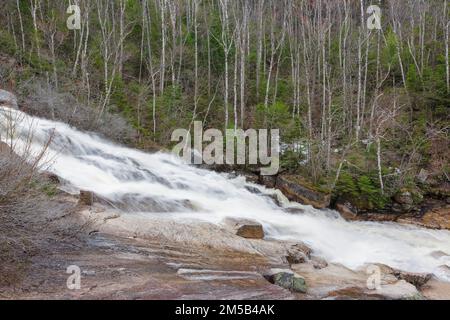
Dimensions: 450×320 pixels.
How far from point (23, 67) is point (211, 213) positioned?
41.8ft

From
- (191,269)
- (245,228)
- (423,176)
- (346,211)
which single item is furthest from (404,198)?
(191,269)

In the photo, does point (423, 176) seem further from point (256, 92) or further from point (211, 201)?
point (256, 92)

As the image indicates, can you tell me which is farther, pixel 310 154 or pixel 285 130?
pixel 285 130

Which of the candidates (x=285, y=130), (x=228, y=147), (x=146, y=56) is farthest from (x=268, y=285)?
(x=146, y=56)

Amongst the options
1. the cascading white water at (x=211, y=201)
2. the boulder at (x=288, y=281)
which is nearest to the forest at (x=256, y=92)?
the cascading white water at (x=211, y=201)

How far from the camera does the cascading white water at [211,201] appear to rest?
9367mm

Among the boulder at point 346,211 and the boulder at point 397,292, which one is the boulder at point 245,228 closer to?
the boulder at point 397,292

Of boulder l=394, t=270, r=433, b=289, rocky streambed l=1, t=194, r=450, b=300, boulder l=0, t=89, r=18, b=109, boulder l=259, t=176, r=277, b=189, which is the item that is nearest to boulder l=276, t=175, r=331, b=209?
boulder l=259, t=176, r=277, b=189

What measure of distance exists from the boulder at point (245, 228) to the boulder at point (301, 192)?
16.2ft

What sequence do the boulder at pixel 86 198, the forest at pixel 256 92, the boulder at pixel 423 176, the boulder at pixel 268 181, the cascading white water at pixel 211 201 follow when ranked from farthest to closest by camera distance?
the forest at pixel 256 92 < the boulder at pixel 268 181 < the boulder at pixel 423 176 < the cascading white water at pixel 211 201 < the boulder at pixel 86 198

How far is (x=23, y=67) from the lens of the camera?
1788 cm

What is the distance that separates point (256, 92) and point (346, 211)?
11.1 meters
